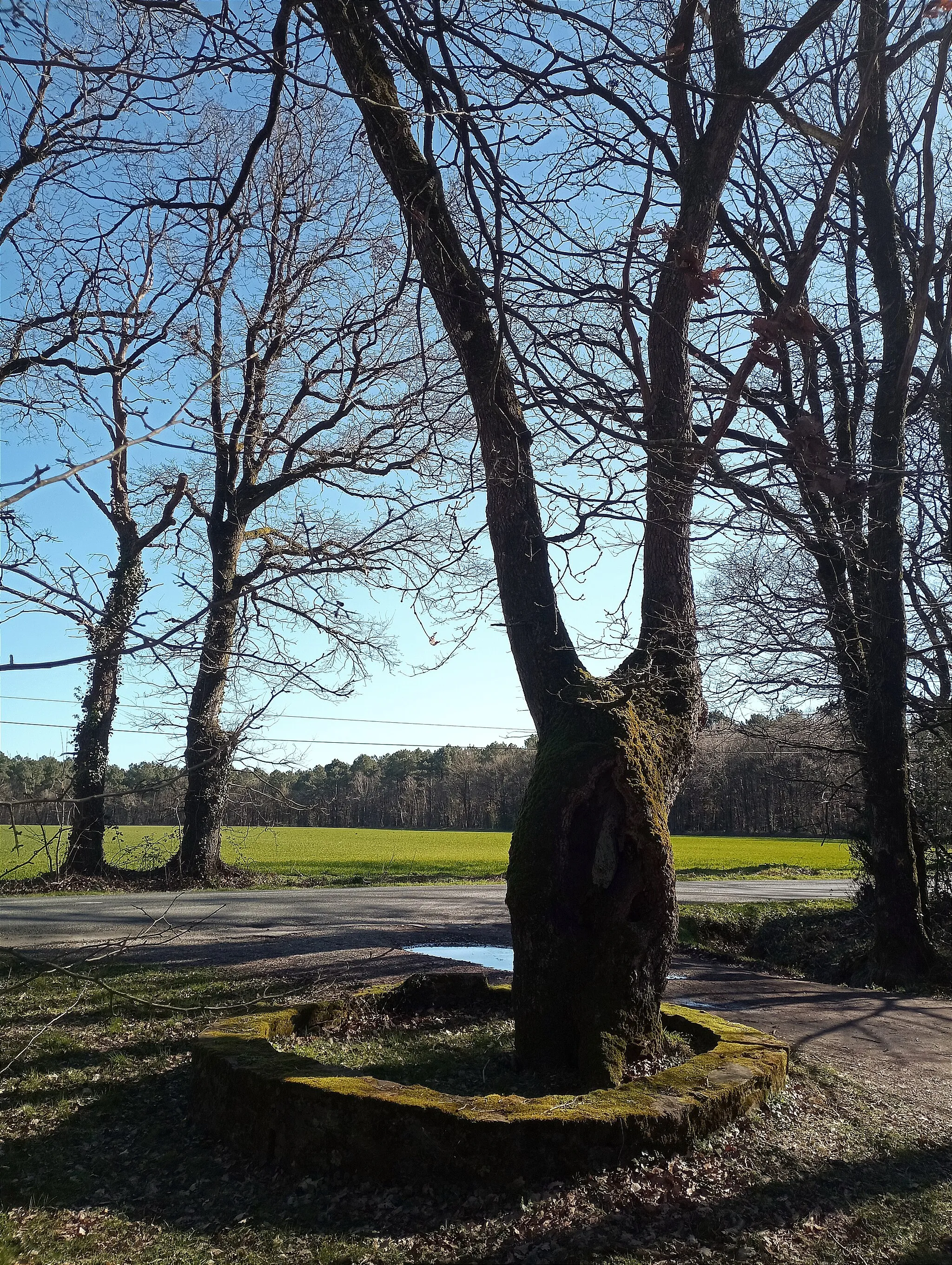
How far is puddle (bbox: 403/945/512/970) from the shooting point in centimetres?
1073

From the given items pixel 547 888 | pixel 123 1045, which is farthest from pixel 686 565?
pixel 123 1045

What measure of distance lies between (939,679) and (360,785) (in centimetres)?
3822

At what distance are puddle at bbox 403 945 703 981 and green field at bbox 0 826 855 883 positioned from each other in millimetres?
1969

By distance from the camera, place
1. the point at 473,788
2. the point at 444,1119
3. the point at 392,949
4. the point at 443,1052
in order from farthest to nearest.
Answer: the point at 473,788, the point at 443,1052, the point at 392,949, the point at 444,1119

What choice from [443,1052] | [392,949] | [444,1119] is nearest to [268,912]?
[443,1052]

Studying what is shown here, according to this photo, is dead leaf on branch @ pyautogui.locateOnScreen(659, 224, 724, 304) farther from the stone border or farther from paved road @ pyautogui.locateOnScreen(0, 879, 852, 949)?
paved road @ pyautogui.locateOnScreen(0, 879, 852, 949)

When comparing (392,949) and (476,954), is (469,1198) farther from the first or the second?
(476,954)

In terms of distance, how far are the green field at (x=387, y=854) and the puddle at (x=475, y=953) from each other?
6.51 feet

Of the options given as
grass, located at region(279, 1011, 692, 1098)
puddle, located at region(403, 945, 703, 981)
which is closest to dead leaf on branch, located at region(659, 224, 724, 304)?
grass, located at region(279, 1011, 692, 1098)

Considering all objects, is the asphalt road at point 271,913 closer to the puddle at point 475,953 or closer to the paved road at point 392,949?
the paved road at point 392,949

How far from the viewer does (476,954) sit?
11.6 metres

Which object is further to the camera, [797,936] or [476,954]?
[797,936]

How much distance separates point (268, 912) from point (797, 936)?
8.52 metres

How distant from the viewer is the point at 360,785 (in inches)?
1907
